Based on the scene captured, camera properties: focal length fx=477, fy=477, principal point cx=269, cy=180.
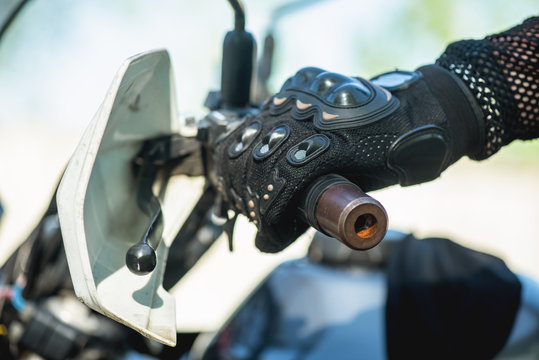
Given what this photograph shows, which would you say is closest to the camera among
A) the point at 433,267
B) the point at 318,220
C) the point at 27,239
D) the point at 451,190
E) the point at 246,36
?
the point at 318,220

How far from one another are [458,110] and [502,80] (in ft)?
0.48

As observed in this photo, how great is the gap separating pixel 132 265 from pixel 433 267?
1.17 metres

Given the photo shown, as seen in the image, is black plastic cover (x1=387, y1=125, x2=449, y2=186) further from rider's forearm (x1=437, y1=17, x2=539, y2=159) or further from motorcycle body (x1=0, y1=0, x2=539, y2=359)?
motorcycle body (x1=0, y1=0, x2=539, y2=359)

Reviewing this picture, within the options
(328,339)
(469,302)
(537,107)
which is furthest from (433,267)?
(537,107)

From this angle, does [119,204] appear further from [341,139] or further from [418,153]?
[418,153]

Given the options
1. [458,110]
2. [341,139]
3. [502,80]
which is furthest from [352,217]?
[502,80]

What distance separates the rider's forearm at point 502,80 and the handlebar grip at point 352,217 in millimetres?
400

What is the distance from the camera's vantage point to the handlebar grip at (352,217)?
652mm

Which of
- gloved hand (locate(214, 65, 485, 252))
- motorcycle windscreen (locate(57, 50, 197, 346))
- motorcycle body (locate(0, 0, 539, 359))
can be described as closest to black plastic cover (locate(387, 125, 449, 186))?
gloved hand (locate(214, 65, 485, 252))

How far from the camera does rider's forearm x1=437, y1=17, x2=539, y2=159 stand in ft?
3.04

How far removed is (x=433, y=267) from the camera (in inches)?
63.9

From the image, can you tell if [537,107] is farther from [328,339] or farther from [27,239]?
[27,239]

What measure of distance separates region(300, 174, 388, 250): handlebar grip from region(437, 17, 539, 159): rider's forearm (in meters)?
0.40

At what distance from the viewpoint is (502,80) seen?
945 millimetres
